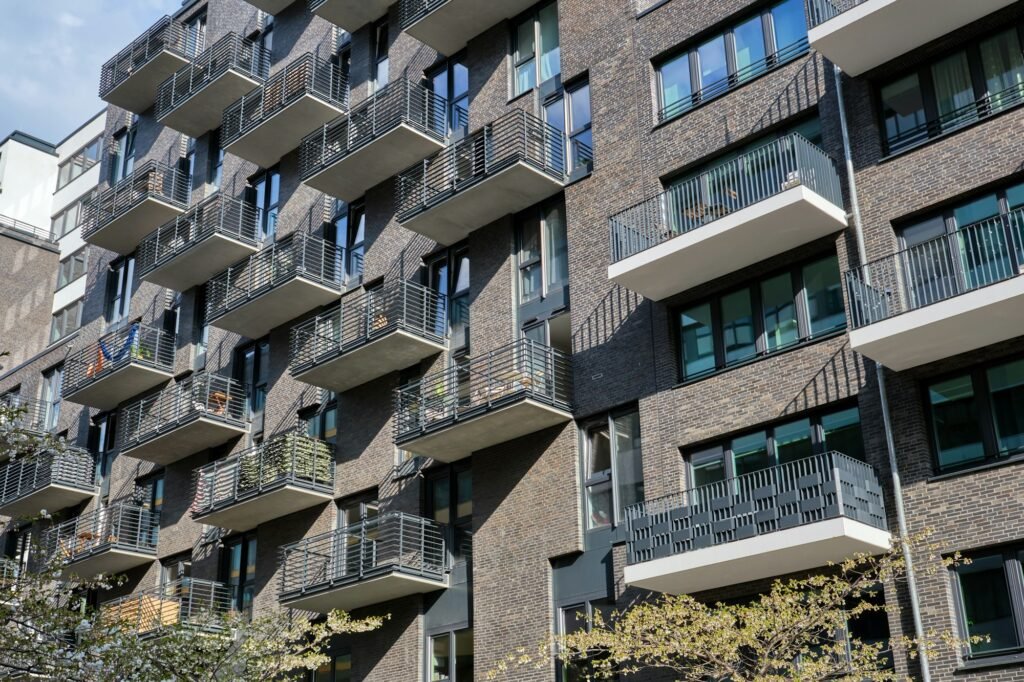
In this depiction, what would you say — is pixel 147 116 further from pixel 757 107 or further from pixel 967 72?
pixel 967 72

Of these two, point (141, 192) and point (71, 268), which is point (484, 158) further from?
point (71, 268)

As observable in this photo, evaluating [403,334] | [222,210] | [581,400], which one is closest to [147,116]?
[222,210]

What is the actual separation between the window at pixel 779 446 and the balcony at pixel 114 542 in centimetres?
1886

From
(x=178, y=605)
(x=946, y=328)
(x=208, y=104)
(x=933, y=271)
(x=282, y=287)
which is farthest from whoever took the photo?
(x=208, y=104)

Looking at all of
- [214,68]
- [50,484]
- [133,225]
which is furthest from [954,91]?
[50,484]

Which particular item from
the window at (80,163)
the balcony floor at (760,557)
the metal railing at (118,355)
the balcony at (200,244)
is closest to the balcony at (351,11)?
the balcony at (200,244)

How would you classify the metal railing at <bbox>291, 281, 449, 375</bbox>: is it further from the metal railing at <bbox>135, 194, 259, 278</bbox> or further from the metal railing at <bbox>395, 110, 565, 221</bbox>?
the metal railing at <bbox>135, 194, 259, 278</bbox>

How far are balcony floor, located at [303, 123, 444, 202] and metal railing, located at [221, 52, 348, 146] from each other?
111 inches

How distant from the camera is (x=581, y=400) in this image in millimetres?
24250

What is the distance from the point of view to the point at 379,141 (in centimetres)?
2936

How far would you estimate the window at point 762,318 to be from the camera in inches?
830

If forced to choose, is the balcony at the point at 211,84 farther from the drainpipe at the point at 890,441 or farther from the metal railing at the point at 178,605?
the drainpipe at the point at 890,441

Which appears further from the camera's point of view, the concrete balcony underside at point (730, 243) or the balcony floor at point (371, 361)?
the balcony floor at point (371, 361)

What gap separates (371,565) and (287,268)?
29.3 ft
